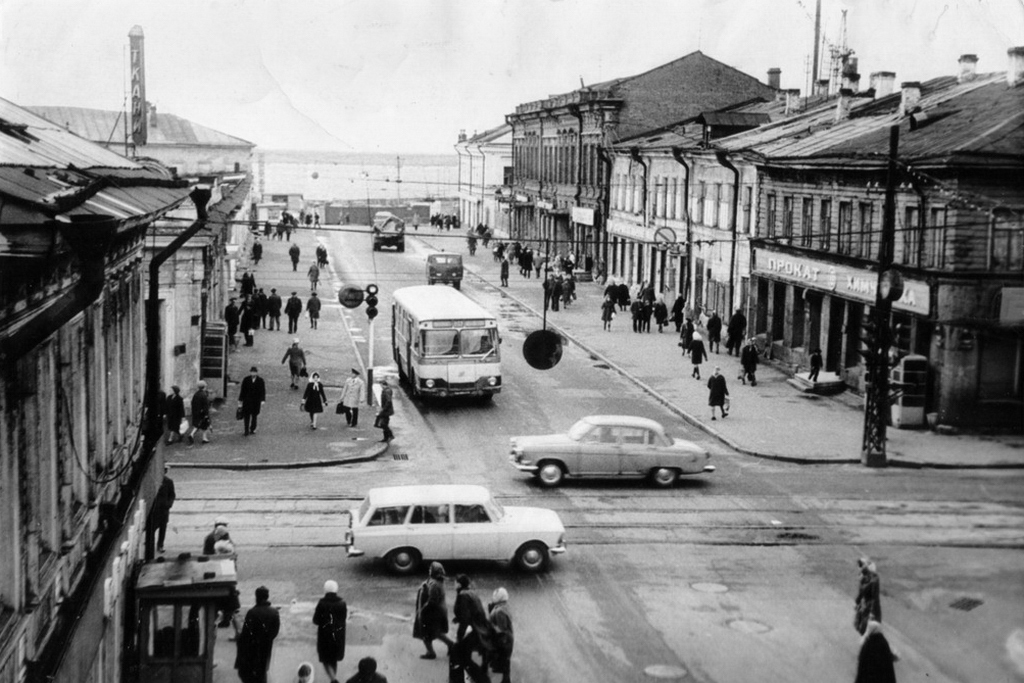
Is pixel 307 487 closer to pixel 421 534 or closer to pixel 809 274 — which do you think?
pixel 421 534

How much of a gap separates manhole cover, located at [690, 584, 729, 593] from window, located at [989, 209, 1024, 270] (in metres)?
13.6

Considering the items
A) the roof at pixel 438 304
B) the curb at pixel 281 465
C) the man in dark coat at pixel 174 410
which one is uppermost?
the roof at pixel 438 304

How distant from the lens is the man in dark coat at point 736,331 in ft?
132

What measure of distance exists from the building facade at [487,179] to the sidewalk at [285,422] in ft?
149

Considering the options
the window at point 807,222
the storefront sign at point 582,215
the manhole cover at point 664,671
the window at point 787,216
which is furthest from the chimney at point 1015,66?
the storefront sign at point 582,215

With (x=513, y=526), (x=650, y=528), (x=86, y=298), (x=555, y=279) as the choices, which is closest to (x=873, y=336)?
(x=650, y=528)

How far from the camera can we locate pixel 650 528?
68.9 feet

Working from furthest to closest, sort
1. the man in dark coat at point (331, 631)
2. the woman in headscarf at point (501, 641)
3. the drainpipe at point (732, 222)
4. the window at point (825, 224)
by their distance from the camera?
the drainpipe at point (732, 222), the window at point (825, 224), the man in dark coat at point (331, 631), the woman in headscarf at point (501, 641)

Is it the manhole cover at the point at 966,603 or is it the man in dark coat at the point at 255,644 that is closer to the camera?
the man in dark coat at the point at 255,644

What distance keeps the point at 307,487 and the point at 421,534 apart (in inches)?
234

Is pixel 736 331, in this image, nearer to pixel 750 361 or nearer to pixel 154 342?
pixel 750 361

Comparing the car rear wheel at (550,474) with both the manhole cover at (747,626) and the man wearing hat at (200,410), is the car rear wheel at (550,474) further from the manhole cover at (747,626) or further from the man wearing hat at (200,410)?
the manhole cover at (747,626)

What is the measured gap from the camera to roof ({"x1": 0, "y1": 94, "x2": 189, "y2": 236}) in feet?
28.0

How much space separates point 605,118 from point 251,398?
4130 cm
